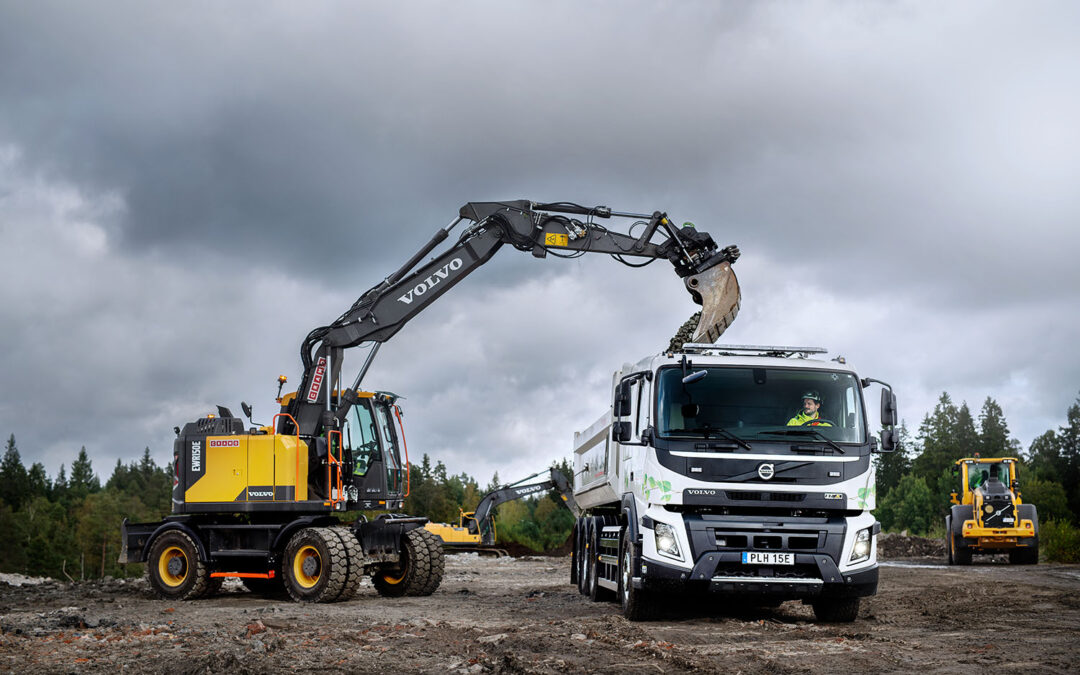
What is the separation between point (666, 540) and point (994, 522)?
66.2 ft

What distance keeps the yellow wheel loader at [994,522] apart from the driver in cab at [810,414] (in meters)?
18.1

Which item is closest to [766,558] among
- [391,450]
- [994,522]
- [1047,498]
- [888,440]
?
[888,440]

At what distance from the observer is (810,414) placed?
12.7 m

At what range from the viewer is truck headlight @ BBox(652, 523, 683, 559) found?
12.2 metres

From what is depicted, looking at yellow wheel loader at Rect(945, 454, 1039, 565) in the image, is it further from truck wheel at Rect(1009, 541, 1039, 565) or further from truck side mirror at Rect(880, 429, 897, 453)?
truck side mirror at Rect(880, 429, 897, 453)

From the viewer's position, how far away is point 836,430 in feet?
41.2

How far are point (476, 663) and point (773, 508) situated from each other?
4.51 meters

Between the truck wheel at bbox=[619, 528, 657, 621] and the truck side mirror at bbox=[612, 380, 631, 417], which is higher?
the truck side mirror at bbox=[612, 380, 631, 417]

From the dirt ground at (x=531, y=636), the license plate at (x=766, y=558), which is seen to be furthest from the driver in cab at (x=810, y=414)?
the dirt ground at (x=531, y=636)

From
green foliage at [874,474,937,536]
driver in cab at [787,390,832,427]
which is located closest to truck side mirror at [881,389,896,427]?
driver in cab at [787,390,832,427]

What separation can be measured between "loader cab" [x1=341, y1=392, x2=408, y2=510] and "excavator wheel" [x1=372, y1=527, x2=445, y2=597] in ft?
2.39

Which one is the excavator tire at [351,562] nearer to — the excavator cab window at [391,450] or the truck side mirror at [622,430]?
the excavator cab window at [391,450]

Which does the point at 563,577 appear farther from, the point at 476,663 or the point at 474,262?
the point at 476,663

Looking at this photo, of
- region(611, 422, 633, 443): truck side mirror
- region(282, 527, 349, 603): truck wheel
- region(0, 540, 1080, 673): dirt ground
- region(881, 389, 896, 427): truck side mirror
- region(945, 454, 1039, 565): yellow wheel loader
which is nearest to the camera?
region(0, 540, 1080, 673): dirt ground
